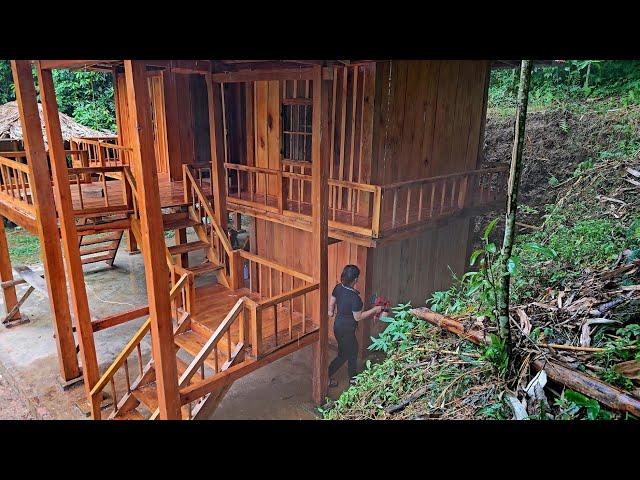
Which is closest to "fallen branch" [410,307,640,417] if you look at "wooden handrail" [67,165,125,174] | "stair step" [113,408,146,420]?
"stair step" [113,408,146,420]

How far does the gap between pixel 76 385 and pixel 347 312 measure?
452cm

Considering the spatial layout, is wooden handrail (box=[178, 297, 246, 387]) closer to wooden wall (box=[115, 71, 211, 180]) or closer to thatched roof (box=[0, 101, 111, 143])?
wooden wall (box=[115, 71, 211, 180])

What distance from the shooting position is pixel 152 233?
4.11 m

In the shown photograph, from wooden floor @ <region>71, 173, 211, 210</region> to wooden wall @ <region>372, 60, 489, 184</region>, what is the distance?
4072 mm

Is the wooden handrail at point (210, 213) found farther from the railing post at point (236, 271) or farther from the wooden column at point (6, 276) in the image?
the wooden column at point (6, 276)

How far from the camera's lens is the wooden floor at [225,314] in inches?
250

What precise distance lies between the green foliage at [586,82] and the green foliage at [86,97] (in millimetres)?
16976

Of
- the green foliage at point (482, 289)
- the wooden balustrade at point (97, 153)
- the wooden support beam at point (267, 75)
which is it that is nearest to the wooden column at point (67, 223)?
the wooden support beam at point (267, 75)

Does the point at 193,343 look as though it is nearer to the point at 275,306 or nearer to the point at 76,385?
the point at 275,306

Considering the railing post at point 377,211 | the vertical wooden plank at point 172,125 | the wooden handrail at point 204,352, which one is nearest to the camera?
the wooden handrail at point 204,352
